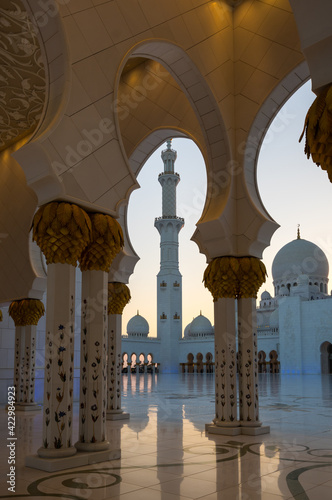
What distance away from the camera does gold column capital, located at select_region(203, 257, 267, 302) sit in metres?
5.08

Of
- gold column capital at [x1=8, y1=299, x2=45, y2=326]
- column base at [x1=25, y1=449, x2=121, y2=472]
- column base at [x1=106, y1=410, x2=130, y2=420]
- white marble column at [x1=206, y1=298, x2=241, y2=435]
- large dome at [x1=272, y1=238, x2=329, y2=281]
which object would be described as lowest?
column base at [x1=106, y1=410, x2=130, y2=420]

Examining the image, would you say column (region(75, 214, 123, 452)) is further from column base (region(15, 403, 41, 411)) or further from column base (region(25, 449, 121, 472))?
column base (region(15, 403, 41, 411))

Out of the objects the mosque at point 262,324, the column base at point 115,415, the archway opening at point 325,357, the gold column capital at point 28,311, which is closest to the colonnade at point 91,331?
the column base at point 115,415

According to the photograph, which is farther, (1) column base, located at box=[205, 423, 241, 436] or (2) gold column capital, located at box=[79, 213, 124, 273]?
(1) column base, located at box=[205, 423, 241, 436]

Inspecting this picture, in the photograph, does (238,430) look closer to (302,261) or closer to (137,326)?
(302,261)

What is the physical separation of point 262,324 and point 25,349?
25.5m

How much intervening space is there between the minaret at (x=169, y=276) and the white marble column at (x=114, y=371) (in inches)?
707

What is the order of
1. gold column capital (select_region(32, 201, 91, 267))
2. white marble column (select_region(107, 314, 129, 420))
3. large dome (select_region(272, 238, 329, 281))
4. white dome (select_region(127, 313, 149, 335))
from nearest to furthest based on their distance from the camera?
1. gold column capital (select_region(32, 201, 91, 267))
2. white marble column (select_region(107, 314, 129, 420))
3. large dome (select_region(272, 238, 329, 281))
4. white dome (select_region(127, 313, 149, 335))

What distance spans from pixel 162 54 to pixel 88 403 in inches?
128

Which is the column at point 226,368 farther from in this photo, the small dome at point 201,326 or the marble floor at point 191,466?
the small dome at point 201,326

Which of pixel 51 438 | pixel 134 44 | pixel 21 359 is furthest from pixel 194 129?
pixel 21 359

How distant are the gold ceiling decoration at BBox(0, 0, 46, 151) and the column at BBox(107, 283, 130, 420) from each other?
102 inches

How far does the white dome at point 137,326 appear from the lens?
29.3m

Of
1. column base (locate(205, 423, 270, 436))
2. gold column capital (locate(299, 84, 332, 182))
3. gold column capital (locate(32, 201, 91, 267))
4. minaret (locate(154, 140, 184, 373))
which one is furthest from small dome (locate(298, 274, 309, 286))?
gold column capital (locate(299, 84, 332, 182))
